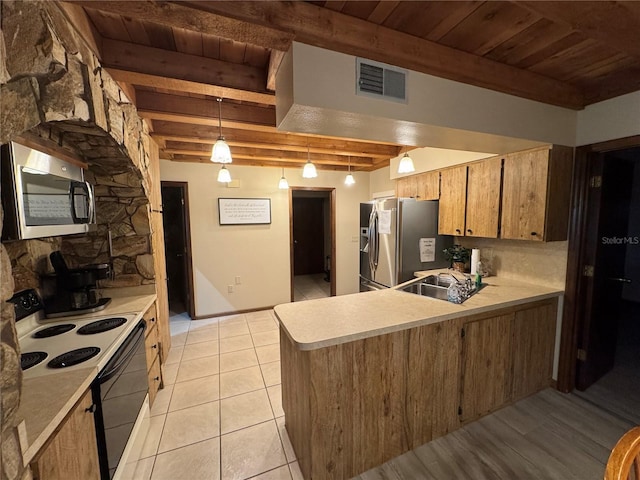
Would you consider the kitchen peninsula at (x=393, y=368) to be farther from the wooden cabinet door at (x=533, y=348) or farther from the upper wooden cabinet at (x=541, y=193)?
the upper wooden cabinet at (x=541, y=193)

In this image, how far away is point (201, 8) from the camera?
1.07 meters

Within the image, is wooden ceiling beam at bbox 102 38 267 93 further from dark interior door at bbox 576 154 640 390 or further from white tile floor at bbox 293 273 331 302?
white tile floor at bbox 293 273 331 302

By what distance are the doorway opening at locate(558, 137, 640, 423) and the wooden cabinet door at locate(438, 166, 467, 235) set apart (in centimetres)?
85

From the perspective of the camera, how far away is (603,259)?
7.33ft

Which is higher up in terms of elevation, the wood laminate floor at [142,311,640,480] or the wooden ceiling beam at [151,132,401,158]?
the wooden ceiling beam at [151,132,401,158]

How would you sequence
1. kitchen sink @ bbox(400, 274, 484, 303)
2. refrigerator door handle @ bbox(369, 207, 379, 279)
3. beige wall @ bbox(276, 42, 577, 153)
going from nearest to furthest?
beige wall @ bbox(276, 42, 577, 153)
kitchen sink @ bbox(400, 274, 484, 303)
refrigerator door handle @ bbox(369, 207, 379, 279)

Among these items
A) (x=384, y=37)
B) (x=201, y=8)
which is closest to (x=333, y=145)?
(x=384, y=37)

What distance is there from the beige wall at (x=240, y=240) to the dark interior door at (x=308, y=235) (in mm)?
2379

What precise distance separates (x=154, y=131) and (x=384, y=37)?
244 centimetres

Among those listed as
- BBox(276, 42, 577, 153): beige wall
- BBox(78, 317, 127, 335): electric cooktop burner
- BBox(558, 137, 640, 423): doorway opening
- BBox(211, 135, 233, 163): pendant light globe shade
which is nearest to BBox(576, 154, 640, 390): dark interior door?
BBox(558, 137, 640, 423): doorway opening

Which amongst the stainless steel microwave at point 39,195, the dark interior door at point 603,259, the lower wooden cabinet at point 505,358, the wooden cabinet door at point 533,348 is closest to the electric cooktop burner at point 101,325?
the stainless steel microwave at point 39,195

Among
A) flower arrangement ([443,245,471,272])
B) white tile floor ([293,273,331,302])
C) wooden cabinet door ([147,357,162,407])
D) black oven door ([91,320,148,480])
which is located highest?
flower arrangement ([443,245,471,272])

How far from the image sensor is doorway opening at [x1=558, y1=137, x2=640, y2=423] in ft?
6.97

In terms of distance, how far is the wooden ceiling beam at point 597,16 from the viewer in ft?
3.54
